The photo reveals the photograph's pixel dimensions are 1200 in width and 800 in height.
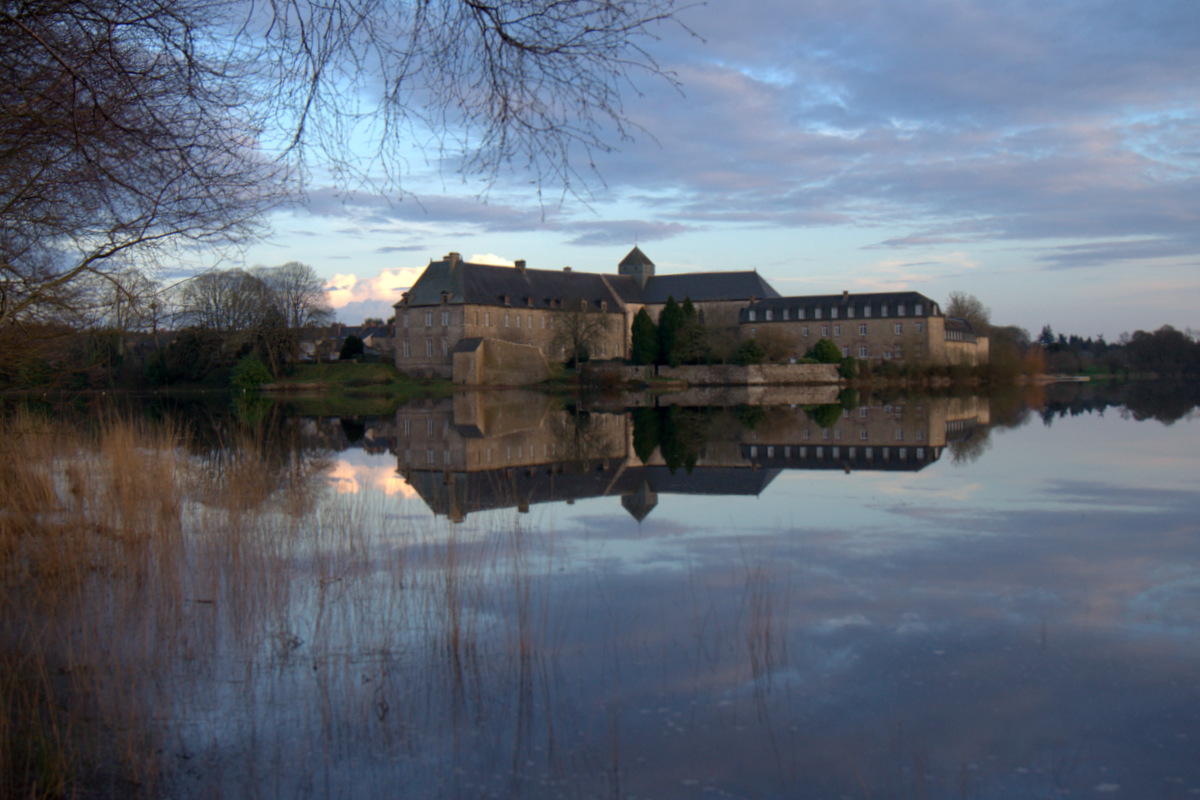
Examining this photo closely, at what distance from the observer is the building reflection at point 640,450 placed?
9477 millimetres

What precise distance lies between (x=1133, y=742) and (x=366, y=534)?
507 centimetres

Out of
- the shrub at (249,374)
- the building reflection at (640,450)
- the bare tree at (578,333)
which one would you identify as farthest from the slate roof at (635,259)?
the building reflection at (640,450)

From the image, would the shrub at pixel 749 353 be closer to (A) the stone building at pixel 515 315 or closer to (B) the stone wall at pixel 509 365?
(A) the stone building at pixel 515 315

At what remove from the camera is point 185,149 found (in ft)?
13.8

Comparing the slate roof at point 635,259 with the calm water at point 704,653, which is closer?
the calm water at point 704,653

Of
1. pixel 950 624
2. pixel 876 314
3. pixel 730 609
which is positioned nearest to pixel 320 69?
pixel 730 609

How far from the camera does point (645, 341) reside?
2036 inches

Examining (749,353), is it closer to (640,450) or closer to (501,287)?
(501,287)

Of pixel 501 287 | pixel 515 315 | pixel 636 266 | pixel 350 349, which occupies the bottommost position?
pixel 350 349

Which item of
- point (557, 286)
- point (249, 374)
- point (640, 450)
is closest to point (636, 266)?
point (557, 286)

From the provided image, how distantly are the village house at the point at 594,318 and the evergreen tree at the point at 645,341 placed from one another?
2049mm

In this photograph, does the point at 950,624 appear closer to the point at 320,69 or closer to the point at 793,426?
the point at 320,69

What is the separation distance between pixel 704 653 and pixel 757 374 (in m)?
44.4

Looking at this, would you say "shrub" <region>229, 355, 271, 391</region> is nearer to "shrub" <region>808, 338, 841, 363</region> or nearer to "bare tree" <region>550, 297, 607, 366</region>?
"bare tree" <region>550, 297, 607, 366</region>
